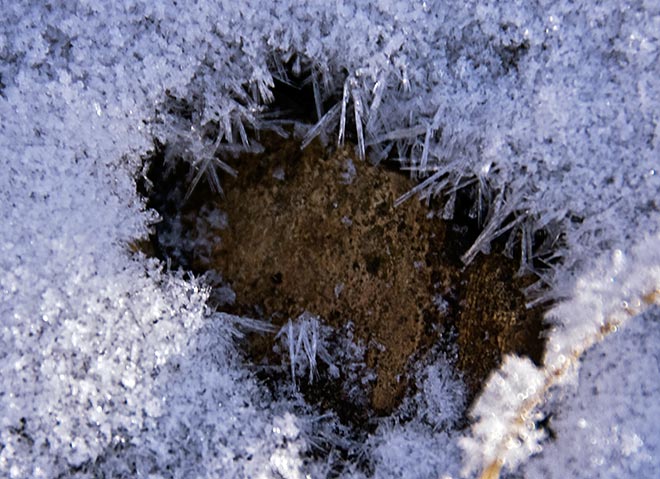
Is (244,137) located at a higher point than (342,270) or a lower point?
higher

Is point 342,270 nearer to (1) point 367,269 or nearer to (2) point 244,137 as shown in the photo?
(1) point 367,269

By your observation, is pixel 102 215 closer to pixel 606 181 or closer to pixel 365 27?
pixel 365 27

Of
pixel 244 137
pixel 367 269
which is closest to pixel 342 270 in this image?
pixel 367 269

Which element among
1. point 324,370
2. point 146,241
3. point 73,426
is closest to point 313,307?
point 324,370

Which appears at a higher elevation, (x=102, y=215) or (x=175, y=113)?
(x=175, y=113)
